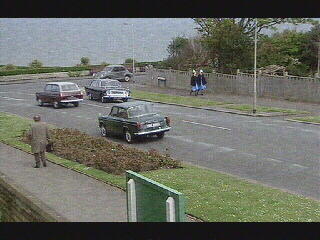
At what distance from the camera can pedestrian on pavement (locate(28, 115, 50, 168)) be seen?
11.5 metres

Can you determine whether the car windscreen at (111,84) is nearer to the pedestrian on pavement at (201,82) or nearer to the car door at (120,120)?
the pedestrian on pavement at (201,82)

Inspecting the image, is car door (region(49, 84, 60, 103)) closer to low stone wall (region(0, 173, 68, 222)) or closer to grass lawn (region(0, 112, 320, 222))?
grass lawn (region(0, 112, 320, 222))

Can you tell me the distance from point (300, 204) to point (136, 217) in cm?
366

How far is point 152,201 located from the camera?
534 centimetres

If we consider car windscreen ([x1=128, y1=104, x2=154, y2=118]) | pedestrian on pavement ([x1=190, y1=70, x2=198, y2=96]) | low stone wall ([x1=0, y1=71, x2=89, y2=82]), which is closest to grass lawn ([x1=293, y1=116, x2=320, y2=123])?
pedestrian on pavement ([x1=190, y1=70, x2=198, y2=96])

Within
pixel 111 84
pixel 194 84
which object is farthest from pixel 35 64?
pixel 194 84

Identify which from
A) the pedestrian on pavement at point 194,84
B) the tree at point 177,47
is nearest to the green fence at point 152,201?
the tree at point 177,47

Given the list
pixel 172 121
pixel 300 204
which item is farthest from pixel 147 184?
pixel 172 121

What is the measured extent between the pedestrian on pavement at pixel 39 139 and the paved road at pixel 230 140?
2.89 ft

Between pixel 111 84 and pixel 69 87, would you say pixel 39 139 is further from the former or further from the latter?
pixel 111 84

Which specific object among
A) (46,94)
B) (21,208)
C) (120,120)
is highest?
(46,94)

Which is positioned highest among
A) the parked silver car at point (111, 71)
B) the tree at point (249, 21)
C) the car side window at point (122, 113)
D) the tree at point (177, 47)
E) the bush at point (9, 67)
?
the tree at point (249, 21)

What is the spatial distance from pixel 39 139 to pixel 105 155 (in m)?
1.39

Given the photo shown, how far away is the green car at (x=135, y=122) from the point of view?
1474 centimetres
